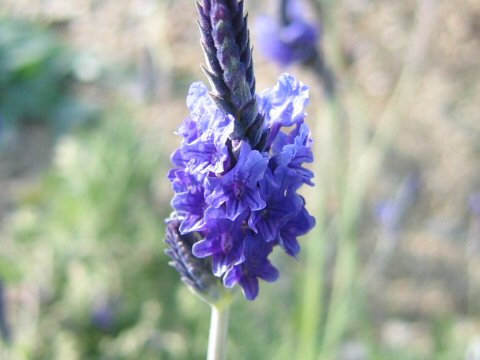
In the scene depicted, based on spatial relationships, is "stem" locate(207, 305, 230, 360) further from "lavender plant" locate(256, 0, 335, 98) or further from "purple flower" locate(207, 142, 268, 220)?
"lavender plant" locate(256, 0, 335, 98)

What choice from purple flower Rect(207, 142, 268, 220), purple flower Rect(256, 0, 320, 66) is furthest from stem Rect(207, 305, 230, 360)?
purple flower Rect(256, 0, 320, 66)

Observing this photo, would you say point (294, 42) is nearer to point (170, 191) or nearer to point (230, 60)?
point (230, 60)

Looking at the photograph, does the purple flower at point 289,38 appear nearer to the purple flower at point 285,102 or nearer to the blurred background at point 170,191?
the blurred background at point 170,191

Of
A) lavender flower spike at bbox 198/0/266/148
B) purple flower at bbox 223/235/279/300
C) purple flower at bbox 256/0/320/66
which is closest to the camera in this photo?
lavender flower spike at bbox 198/0/266/148

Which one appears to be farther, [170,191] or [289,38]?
[170,191]

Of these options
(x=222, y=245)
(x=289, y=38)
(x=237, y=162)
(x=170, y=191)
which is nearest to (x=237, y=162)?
(x=237, y=162)
